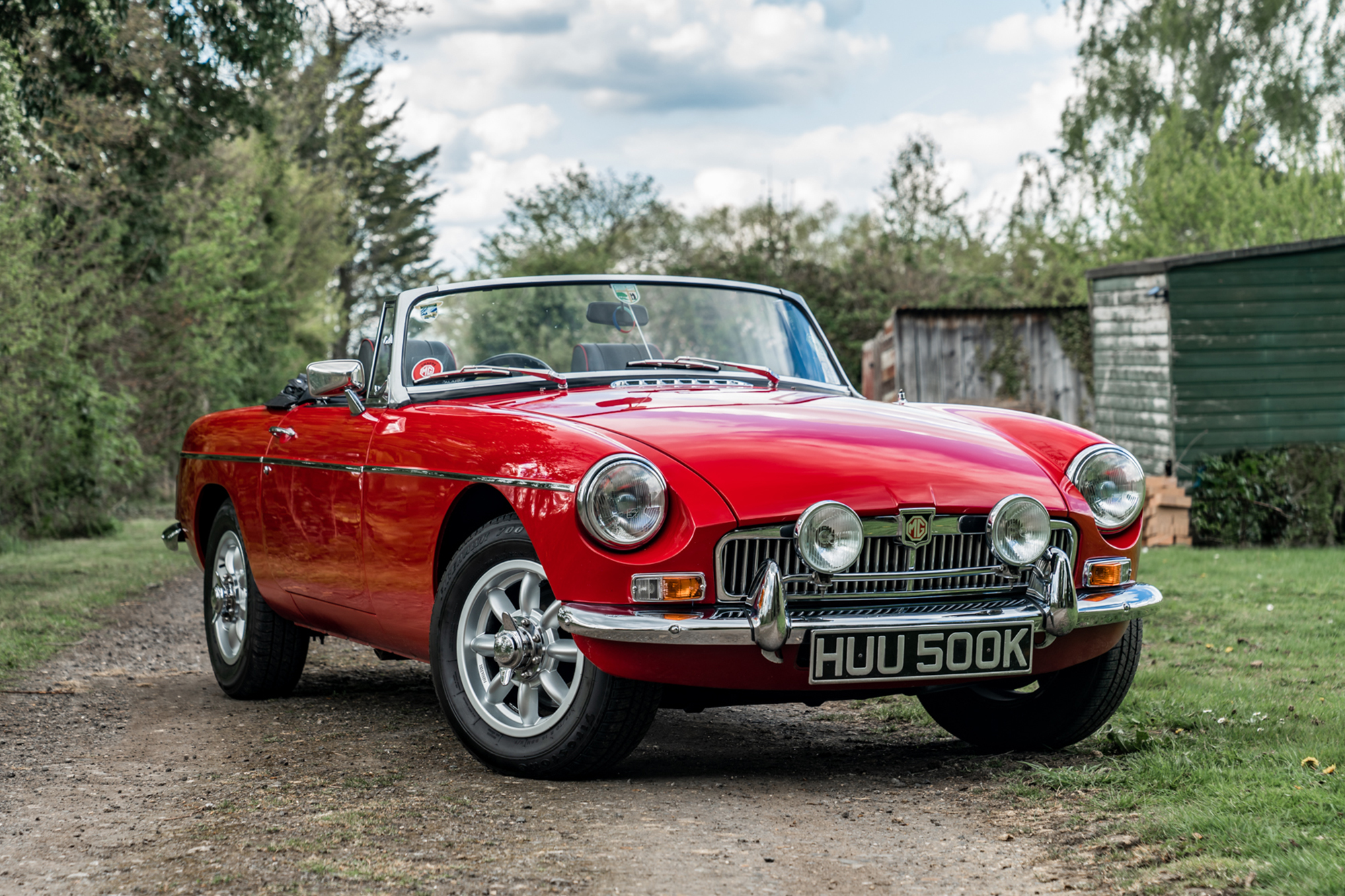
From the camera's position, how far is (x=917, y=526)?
13.7 ft

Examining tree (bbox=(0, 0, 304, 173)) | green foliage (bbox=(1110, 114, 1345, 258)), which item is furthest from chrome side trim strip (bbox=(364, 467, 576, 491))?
green foliage (bbox=(1110, 114, 1345, 258))

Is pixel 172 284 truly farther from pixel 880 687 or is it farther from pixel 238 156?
pixel 880 687

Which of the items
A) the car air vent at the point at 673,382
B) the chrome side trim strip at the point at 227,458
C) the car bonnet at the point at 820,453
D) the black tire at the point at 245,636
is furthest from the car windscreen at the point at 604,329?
the black tire at the point at 245,636

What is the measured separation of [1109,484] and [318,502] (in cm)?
284

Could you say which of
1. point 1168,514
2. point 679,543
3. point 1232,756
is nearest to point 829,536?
point 679,543

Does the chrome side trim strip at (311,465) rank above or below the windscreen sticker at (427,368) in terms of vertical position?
below

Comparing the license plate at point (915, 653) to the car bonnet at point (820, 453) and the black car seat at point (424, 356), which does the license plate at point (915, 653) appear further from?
the black car seat at point (424, 356)

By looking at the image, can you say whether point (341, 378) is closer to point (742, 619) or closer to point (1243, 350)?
point (742, 619)

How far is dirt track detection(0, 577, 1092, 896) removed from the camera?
134 inches

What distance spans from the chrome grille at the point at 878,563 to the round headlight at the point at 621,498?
0.22 m

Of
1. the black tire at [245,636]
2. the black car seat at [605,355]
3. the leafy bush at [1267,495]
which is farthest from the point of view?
the leafy bush at [1267,495]

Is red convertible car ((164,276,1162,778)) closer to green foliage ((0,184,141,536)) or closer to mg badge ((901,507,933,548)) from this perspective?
mg badge ((901,507,933,548))

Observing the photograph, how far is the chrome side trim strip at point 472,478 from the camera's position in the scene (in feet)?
13.6

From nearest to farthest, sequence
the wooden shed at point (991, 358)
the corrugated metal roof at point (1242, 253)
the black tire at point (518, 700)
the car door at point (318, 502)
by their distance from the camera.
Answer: the black tire at point (518, 700), the car door at point (318, 502), the corrugated metal roof at point (1242, 253), the wooden shed at point (991, 358)
